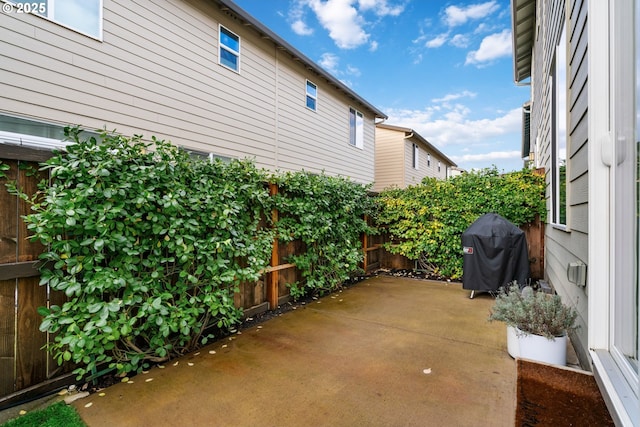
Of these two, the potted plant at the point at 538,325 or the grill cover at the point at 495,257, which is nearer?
the potted plant at the point at 538,325

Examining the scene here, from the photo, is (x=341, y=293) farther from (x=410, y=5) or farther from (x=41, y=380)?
(x=410, y=5)

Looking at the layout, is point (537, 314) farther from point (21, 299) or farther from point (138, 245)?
point (21, 299)

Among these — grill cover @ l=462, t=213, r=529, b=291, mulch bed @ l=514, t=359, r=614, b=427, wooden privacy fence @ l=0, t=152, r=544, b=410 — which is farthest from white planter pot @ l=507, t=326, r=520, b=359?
wooden privacy fence @ l=0, t=152, r=544, b=410

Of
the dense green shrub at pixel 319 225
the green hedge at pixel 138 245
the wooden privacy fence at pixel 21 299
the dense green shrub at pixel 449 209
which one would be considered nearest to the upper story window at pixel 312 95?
the dense green shrub at pixel 449 209

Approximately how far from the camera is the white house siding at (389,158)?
13.7 m

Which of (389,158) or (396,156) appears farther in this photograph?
(389,158)

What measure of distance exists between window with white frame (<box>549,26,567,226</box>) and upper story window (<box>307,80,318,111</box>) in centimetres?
588

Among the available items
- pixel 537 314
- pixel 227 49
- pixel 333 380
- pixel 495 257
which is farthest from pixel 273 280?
pixel 227 49

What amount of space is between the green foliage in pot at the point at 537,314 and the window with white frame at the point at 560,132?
909 mm

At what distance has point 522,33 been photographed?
743cm

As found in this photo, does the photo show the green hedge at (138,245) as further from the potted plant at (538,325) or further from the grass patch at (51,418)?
the potted plant at (538,325)

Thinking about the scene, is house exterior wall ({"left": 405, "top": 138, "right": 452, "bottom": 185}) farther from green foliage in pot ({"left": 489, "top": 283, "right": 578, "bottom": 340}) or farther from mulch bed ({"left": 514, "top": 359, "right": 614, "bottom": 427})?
mulch bed ({"left": 514, "top": 359, "right": 614, "bottom": 427})

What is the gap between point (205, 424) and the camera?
1.89 m

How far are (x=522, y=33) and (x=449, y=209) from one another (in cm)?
513
